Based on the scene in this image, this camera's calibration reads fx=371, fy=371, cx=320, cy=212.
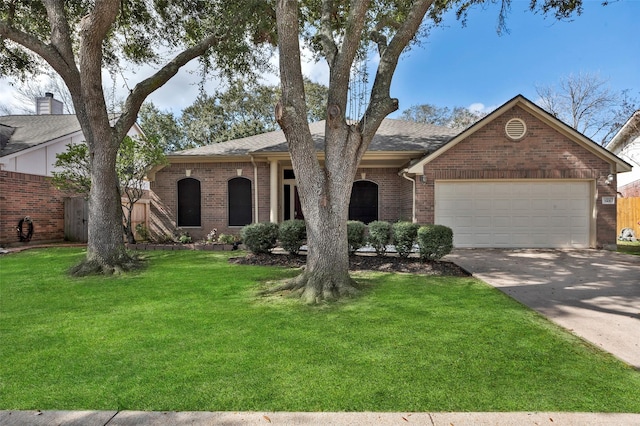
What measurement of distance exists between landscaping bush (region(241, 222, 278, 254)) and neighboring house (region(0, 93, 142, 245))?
31.4 ft

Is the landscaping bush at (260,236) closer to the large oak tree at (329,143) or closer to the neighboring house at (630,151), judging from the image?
the large oak tree at (329,143)

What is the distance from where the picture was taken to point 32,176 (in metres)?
14.1

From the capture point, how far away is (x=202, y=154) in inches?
538

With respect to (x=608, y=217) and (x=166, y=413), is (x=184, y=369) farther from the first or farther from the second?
(x=608, y=217)

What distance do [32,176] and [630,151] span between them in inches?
1022

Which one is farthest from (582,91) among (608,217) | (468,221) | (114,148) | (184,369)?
(184,369)

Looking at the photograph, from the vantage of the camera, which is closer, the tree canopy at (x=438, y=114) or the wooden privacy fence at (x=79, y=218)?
the wooden privacy fence at (x=79, y=218)

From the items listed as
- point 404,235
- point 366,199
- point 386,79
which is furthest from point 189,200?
point 386,79

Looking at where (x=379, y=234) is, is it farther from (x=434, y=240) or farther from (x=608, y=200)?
(x=608, y=200)

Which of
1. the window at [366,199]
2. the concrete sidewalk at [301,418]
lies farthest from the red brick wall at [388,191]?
the concrete sidewalk at [301,418]

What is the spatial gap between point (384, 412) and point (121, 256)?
774cm

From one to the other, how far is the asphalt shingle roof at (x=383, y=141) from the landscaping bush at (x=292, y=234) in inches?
159

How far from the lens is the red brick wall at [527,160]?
1139 centimetres

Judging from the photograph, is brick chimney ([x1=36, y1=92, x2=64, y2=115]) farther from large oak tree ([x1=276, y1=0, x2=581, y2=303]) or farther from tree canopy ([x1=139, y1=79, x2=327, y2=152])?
large oak tree ([x1=276, y1=0, x2=581, y2=303])
